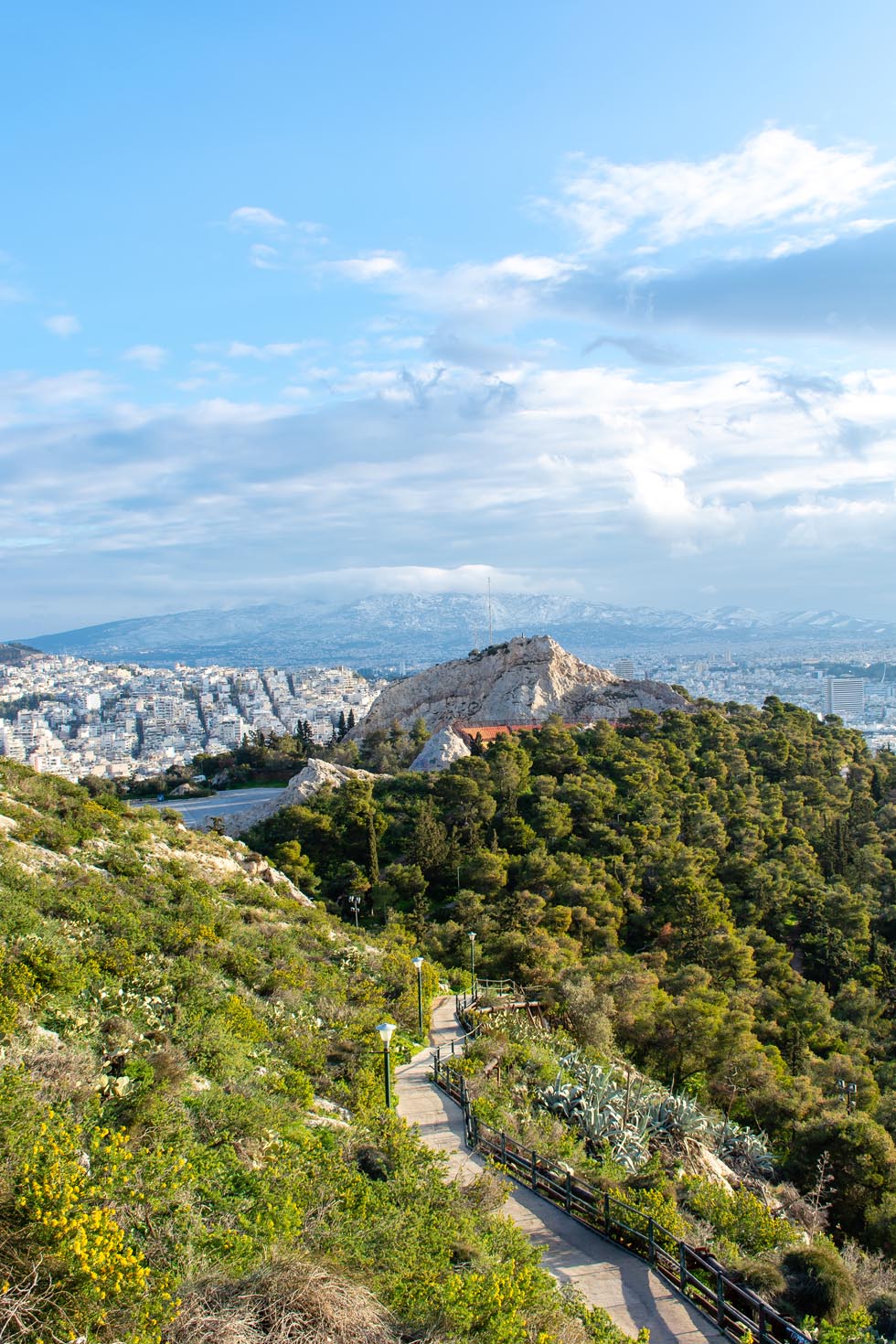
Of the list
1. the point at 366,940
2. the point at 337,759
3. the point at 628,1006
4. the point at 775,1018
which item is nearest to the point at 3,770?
the point at 366,940

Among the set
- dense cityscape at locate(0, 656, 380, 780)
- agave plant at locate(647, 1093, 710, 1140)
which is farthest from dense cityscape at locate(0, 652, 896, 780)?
agave plant at locate(647, 1093, 710, 1140)

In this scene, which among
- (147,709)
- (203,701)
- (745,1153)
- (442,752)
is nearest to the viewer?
(745,1153)

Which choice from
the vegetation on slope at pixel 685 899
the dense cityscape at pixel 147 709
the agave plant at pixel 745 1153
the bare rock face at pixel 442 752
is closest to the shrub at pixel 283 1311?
the agave plant at pixel 745 1153

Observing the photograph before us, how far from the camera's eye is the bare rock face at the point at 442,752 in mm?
31859

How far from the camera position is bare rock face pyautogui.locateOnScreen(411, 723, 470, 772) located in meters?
31.9

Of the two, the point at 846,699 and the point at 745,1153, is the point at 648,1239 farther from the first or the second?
the point at 846,699

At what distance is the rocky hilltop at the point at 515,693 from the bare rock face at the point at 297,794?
12.0 meters

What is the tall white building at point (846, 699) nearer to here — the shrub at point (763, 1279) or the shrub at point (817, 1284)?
the shrub at point (817, 1284)

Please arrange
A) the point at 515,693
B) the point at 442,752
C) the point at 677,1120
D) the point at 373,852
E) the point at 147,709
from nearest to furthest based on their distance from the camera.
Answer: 1. the point at 677,1120
2. the point at 373,852
3. the point at 442,752
4. the point at 515,693
5. the point at 147,709

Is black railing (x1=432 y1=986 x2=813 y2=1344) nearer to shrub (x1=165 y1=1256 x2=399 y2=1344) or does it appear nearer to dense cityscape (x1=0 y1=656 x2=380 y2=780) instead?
shrub (x1=165 y1=1256 x2=399 y2=1344)

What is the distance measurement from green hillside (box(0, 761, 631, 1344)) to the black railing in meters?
0.89

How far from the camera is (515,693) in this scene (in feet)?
129

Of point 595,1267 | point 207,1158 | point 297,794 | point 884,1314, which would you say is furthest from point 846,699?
point 207,1158

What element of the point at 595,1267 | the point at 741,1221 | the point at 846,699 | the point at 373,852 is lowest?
the point at 846,699
